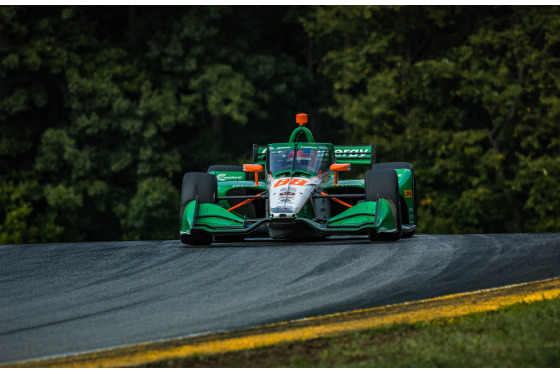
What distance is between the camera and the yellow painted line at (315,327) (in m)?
6.80

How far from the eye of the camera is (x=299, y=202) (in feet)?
45.3

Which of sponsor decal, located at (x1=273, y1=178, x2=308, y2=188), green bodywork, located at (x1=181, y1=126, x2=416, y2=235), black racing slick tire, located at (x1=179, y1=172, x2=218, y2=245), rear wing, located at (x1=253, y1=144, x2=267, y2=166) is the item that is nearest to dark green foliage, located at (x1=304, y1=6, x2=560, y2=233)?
rear wing, located at (x1=253, y1=144, x2=267, y2=166)

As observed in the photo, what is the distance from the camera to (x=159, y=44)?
1275 inches

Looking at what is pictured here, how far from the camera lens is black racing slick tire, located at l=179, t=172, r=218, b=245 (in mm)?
14438

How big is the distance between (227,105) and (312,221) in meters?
18.7

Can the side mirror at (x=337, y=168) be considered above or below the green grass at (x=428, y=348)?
above

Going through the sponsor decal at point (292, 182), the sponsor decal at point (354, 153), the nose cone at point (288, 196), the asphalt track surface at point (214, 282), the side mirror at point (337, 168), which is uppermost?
the sponsor decal at point (354, 153)

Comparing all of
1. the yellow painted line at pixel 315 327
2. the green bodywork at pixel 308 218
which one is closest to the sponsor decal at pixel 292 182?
the green bodywork at pixel 308 218

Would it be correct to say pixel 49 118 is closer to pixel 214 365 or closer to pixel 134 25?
pixel 134 25

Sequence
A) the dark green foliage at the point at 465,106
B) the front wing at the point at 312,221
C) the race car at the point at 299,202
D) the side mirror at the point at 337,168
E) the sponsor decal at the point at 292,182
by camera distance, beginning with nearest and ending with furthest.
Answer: the front wing at the point at 312,221 < the race car at the point at 299,202 < the sponsor decal at the point at 292,182 < the side mirror at the point at 337,168 < the dark green foliage at the point at 465,106

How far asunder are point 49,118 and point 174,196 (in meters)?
6.06

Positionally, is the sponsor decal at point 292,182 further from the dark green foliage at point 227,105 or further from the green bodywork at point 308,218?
the dark green foliage at point 227,105

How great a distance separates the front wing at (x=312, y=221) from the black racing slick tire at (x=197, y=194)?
0.14 metres

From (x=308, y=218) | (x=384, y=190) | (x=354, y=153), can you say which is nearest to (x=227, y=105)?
(x=354, y=153)
